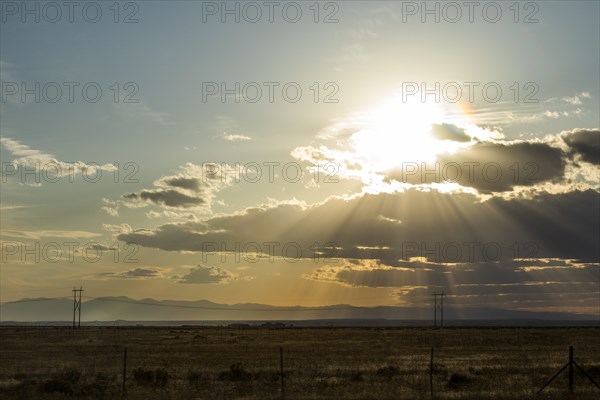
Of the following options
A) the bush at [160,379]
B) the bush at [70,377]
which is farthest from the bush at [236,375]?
the bush at [70,377]

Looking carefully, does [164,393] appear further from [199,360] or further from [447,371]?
[199,360]

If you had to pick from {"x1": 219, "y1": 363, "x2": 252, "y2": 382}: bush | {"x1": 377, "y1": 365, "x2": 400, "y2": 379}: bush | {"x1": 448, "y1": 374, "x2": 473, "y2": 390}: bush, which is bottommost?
{"x1": 377, "y1": 365, "x2": 400, "y2": 379}: bush

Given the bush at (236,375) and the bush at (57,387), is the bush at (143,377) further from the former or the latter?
the bush at (57,387)

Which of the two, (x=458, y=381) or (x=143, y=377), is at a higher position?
(x=458, y=381)

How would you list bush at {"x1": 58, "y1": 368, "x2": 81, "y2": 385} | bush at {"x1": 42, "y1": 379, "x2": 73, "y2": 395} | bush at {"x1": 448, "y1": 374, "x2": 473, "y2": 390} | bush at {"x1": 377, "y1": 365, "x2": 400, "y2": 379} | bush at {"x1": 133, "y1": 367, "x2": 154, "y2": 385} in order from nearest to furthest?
bush at {"x1": 42, "y1": 379, "x2": 73, "y2": 395} < bush at {"x1": 448, "y1": 374, "x2": 473, "y2": 390} < bush at {"x1": 58, "y1": 368, "x2": 81, "y2": 385} < bush at {"x1": 133, "y1": 367, "x2": 154, "y2": 385} < bush at {"x1": 377, "y1": 365, "x2": 400, "y2": 379}

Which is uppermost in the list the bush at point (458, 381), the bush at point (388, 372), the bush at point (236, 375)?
the bush at point (458, 381)

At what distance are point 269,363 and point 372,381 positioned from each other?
13.1 metres

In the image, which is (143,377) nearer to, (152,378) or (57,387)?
(152,378)

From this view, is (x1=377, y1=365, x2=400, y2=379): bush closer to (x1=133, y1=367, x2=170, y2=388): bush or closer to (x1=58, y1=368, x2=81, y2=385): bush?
(x1=133, y1=367, x2=170, y2=388): bush

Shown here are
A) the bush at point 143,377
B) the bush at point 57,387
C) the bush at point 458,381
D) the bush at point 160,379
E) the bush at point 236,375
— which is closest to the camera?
the bush at point 57,387

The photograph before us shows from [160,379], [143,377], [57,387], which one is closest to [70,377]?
[143,377]

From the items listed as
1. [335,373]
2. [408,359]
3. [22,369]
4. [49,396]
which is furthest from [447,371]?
[22,369]

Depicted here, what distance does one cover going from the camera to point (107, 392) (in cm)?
3083

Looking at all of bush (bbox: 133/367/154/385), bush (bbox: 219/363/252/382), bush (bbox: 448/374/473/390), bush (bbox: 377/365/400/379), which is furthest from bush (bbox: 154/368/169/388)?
bush (bbox: 448/374/473/390)
